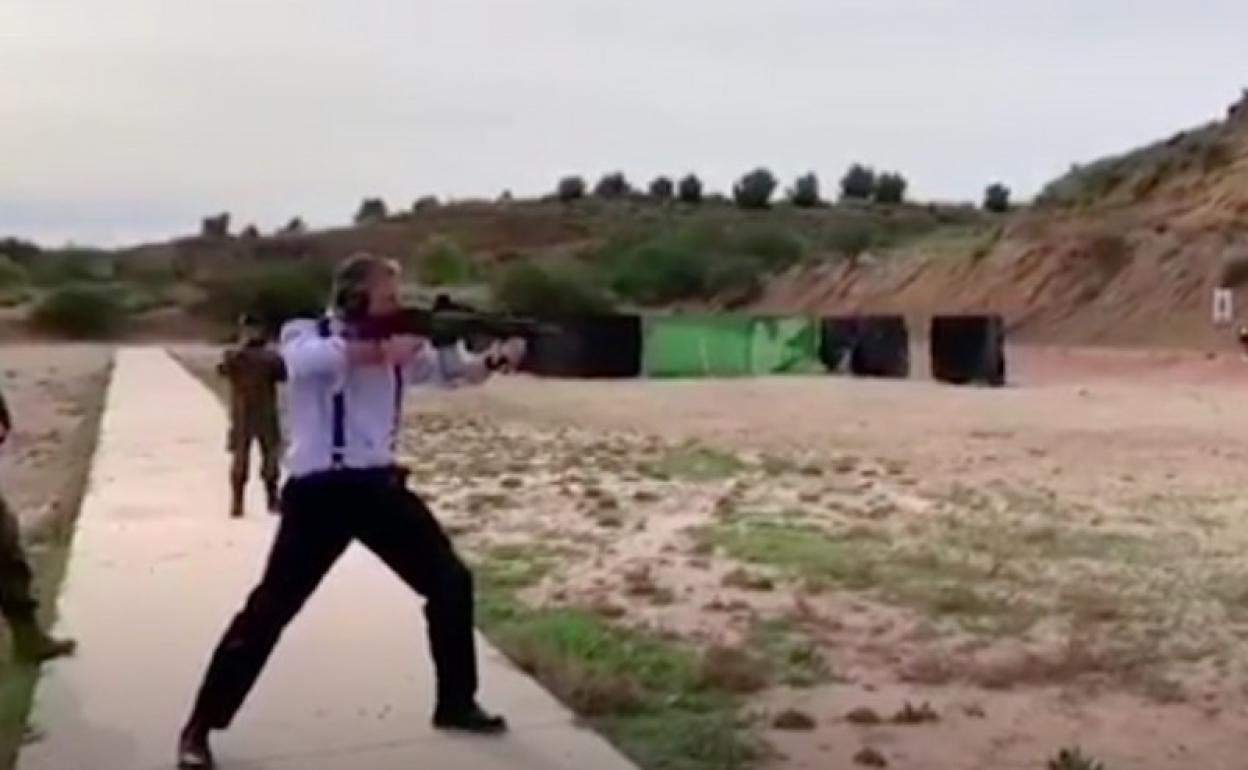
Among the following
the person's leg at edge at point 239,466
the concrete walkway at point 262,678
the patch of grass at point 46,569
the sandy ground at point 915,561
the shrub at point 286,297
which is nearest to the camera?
the concrete walkway at point 262,678

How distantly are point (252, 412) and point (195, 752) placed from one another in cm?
711

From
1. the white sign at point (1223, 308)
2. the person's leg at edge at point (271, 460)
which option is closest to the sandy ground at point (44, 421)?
the person's leg at edge at point (271, 460)

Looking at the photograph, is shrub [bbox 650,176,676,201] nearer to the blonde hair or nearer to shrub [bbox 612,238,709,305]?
shrub [bbox 612,238,709,305]

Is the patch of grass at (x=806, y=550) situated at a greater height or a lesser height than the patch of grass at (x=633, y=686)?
lesser

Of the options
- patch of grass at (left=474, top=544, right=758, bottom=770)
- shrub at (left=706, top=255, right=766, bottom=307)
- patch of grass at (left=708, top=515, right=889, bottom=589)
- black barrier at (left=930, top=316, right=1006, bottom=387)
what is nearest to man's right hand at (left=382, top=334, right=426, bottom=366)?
patch of grass at (left=474, top=544, right=758, bottom=770)

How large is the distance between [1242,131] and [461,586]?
6332 centimetres

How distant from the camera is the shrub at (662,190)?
12938 cm

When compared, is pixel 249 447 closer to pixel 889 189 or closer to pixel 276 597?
pixel 276 597

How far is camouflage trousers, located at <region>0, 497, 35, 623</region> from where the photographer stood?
845 centimetres

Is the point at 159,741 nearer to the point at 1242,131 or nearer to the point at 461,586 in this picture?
the point at 461,586

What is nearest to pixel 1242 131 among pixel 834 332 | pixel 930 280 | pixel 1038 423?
pixel 930 280

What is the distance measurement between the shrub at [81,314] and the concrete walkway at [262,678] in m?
61.4

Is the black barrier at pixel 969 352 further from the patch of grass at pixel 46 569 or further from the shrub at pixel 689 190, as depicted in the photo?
the shrub at pixel 689 190

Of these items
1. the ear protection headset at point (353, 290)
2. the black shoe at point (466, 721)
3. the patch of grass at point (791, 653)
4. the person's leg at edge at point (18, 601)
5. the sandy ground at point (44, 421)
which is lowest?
the sandy ground at point (44, 421)
